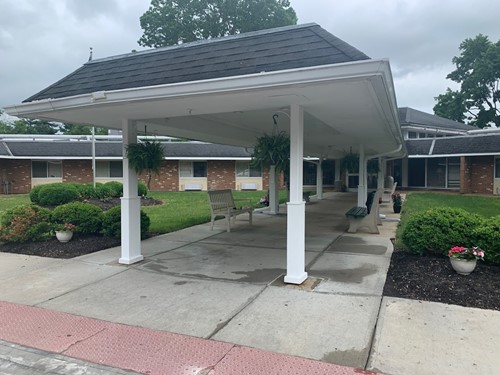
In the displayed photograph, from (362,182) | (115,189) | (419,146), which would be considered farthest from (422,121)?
(115,189)

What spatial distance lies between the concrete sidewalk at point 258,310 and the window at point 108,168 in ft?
69.9

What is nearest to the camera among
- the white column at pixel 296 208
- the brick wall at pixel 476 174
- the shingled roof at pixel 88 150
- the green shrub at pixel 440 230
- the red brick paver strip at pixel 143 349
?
the red brick paver strip at pixel 143 349

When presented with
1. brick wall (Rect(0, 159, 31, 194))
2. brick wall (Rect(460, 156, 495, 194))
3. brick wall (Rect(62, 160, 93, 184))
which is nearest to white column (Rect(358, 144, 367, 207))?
brick wall (Rect(460, 156, 495, 194))

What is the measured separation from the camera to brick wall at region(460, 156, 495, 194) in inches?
889

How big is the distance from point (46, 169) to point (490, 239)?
27.9 m

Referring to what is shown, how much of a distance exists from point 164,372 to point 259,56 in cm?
375

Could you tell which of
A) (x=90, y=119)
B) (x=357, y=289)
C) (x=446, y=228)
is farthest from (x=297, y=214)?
(x=90, y=119)

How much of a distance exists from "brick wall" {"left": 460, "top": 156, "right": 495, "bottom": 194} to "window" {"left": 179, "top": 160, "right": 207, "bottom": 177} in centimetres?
1725

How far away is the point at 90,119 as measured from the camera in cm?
686

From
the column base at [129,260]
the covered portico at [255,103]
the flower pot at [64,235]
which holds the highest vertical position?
the covered portico at [255,103]

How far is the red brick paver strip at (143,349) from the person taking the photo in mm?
3195

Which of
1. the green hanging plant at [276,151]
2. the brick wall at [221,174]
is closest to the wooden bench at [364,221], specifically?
the green hanging plant at [276,151]

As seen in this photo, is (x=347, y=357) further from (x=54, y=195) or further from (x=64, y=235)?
(x=54, y=195)

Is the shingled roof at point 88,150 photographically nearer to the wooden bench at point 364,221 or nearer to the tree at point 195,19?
the tree at point 195,19
